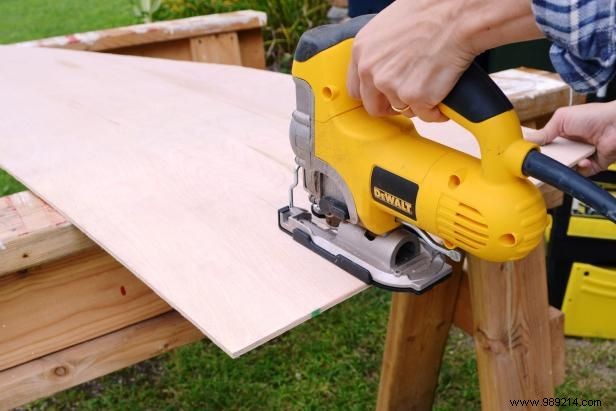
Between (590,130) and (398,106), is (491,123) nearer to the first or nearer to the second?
(398,106)

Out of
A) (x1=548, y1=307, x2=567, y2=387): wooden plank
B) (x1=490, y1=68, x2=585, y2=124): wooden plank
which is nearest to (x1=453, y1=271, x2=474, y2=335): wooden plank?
(x1=548, y1=307, x2=567, y2=387): wooden plank

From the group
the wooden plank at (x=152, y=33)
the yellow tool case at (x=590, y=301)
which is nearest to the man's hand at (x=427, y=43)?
the yellow tool case at (x=590, y=301)

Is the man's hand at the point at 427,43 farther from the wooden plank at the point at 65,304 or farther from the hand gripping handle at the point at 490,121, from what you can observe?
the wooden plank at the point at 65,304

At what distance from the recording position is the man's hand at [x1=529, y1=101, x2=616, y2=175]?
1.29 m

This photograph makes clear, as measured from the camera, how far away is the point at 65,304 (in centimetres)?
129

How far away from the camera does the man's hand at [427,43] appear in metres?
0.83

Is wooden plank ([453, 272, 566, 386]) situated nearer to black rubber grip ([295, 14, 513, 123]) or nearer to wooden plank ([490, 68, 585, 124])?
wooden plank ([490, 68, 585, 124])

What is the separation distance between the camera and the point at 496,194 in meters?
0.89

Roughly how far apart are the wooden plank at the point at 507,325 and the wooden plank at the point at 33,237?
76cm

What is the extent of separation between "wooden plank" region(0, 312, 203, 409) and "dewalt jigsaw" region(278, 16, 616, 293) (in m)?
0.42

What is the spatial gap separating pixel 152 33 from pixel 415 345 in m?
1.81

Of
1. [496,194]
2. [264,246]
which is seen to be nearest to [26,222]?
[264,246]

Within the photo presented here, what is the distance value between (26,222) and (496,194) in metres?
0.86

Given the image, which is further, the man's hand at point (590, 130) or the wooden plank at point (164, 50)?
the wooden plank at point (164, 50)
